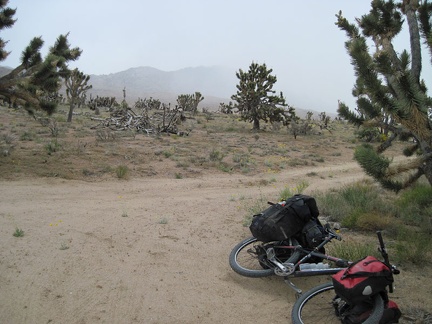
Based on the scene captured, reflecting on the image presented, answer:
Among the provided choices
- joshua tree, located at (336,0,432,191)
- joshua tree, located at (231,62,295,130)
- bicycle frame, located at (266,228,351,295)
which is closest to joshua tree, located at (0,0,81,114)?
joshua tree, located at (336,0,432,191)

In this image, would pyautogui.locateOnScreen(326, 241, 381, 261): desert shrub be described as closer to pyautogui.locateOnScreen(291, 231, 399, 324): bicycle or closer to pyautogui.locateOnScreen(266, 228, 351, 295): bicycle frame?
pyautogui.locateOnScreen(266, 228, 351, 295): bicycle frame

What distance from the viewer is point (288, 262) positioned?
11.8ft

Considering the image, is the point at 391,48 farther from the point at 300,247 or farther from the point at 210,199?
the point at 210,199

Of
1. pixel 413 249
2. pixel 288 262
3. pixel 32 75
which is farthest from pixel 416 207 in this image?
pixel 32 75

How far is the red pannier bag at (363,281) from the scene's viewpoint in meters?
2.71

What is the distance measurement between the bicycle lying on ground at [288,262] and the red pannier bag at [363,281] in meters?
0.61

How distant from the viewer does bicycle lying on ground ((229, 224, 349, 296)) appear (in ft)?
11.6

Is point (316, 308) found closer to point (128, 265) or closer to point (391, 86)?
point (128, 265)

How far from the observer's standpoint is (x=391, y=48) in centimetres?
574

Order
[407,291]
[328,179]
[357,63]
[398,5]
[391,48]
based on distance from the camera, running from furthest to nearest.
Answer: [328,179] → [398,5] → [391,48] → [357,63] → [407,291]

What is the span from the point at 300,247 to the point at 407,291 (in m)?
1.26

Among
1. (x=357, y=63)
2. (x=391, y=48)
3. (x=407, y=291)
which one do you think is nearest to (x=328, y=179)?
(x=391, y=48)

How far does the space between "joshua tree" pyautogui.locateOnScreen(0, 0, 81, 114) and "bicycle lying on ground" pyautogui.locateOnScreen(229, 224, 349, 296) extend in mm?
9025

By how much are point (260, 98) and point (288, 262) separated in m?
19.5
